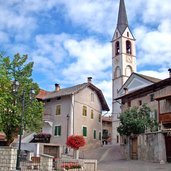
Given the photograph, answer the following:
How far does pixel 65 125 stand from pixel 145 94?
11.1 meters

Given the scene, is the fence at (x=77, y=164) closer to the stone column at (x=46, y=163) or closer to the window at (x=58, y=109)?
the stone column at (x=46, y=163)

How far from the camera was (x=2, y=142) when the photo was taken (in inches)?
1352

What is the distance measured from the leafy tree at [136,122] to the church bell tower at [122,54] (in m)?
25.9

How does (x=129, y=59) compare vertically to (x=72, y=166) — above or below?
above

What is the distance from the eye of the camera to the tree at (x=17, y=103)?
24.5 m

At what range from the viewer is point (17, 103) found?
25844 millimetres

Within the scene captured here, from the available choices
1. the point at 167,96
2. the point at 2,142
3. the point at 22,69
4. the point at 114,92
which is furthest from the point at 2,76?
the point at 114,92

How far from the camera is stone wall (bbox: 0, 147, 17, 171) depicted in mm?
17656

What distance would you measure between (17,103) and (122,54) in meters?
44.2

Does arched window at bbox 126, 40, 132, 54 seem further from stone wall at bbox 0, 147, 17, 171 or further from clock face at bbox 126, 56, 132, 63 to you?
stone wall at bbox 0, 147, 17, 171

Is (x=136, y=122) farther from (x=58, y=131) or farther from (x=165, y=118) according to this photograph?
(x=58, y=131)

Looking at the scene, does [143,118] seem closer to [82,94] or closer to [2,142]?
[82,94]

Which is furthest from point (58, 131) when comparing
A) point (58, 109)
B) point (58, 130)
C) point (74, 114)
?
point (74, 114)

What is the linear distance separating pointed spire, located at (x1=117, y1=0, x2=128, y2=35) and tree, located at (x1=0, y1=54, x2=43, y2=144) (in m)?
47.0
